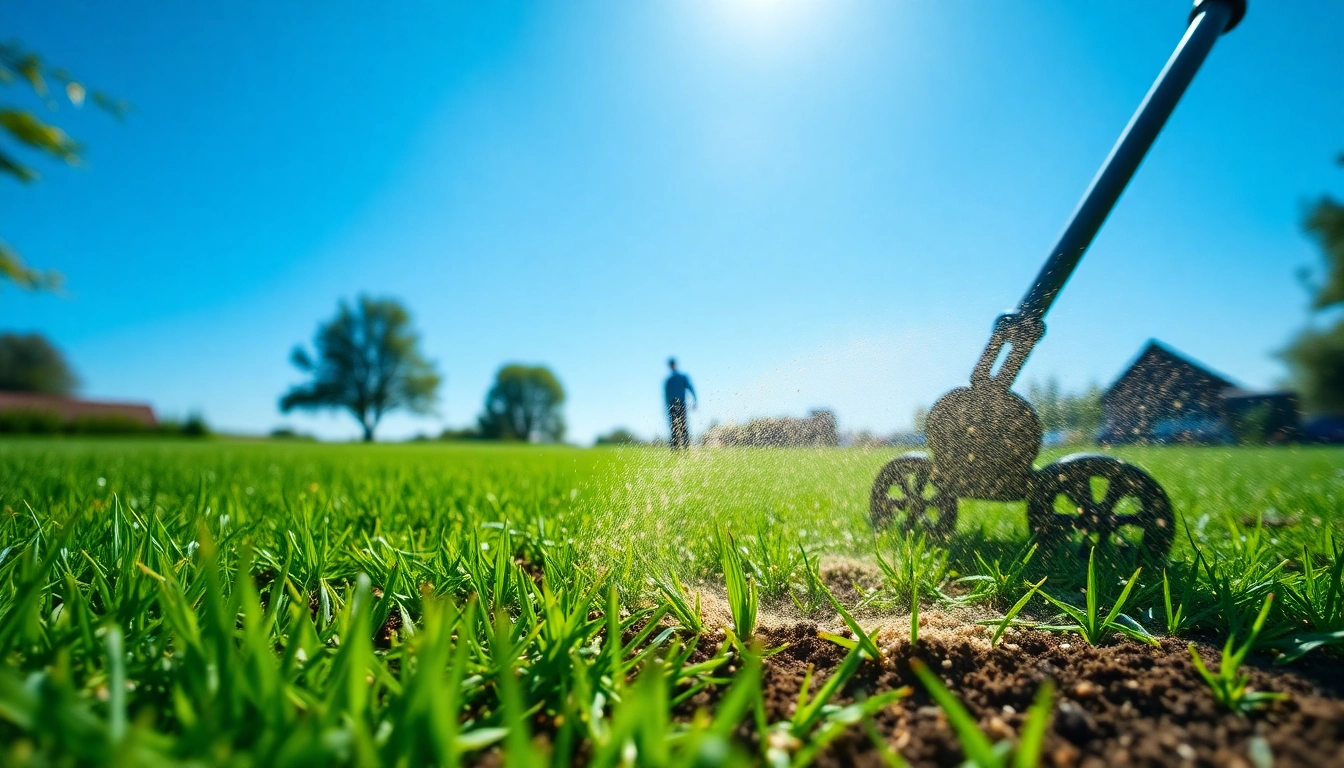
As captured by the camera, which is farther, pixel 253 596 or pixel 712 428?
pixel 712 428

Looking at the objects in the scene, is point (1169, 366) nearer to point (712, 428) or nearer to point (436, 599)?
point (712, 428)

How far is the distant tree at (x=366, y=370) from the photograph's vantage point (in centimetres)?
6762

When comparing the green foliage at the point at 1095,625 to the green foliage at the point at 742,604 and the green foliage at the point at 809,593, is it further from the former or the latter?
the green foliage at the point at 742,604

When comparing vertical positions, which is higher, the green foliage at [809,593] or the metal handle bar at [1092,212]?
the metal handle bar at [1092,212]

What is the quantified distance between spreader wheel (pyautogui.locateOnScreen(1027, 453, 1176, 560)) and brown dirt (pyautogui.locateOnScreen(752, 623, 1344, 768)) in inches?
39.3

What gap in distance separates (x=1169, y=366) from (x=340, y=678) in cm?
337

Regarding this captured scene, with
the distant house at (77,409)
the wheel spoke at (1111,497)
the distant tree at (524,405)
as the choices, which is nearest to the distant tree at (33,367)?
the distant house at (77,409)

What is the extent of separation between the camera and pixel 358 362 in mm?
68688

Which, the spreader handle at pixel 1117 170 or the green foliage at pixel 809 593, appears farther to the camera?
the spreader handle at pixel 1117 170

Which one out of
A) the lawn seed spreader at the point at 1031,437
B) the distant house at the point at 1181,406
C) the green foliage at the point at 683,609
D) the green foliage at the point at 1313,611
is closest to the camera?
the green foliage at the point at 1313,611

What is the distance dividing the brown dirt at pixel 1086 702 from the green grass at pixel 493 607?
0.10 metres

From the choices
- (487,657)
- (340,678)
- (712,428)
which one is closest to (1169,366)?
(712,428)

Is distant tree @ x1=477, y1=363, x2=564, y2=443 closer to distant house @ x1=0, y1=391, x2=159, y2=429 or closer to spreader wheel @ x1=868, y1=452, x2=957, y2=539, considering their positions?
distant house @ x1=0, y1=391, x2=159, y2=429

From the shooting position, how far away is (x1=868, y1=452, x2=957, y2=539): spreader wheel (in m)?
2.95
